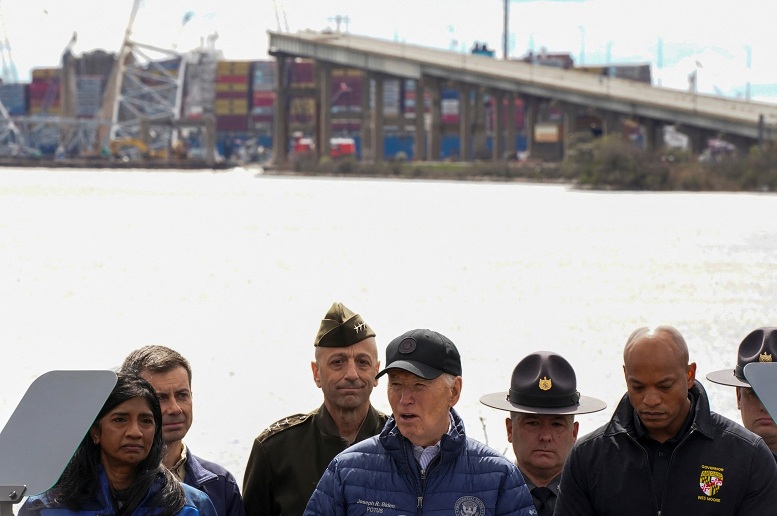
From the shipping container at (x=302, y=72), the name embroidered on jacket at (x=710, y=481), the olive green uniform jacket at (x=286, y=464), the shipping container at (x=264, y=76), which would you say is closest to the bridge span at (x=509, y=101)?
the shipping container at (x=302, y=72)

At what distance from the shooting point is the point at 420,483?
375cm

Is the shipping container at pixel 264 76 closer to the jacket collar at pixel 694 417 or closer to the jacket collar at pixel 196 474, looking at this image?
the jacket collar at pixel 196 474

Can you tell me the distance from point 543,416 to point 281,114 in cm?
10629

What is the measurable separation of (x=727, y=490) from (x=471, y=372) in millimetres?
13301

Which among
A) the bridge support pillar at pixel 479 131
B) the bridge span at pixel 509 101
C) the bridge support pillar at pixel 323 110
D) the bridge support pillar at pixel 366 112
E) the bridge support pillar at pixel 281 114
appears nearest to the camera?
the bridge span at pixel 509 101

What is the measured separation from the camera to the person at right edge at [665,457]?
12.4 ft

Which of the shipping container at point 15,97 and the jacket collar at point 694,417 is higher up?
the shipping container at point 15,97

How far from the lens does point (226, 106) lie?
171m

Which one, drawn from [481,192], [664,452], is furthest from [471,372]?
[481,192]

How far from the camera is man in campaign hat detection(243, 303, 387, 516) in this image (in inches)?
190

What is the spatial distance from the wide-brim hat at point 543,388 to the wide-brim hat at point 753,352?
1.59ft

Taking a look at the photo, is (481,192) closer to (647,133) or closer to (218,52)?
(647,133)

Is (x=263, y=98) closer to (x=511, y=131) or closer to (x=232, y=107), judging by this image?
(x=232, y=107)

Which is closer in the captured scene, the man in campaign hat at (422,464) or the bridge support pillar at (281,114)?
the man in campaign hat at (422,464)
